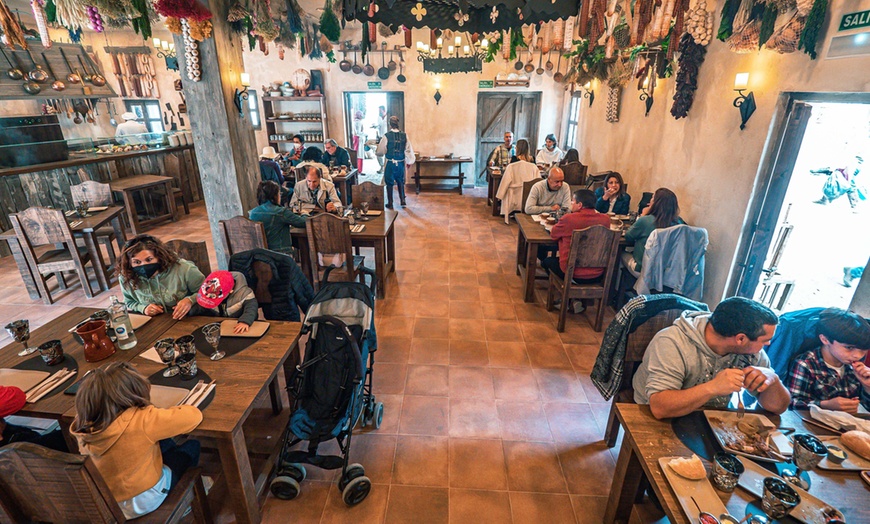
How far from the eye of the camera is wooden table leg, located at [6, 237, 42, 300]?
446 cm

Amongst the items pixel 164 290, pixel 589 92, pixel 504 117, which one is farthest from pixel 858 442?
pixel 504 117

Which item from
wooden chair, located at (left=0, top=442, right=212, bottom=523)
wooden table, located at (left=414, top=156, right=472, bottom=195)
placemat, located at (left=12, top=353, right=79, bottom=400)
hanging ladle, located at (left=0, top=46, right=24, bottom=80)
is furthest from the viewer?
wooden table, located at (left=414, top=156, right=472, bottom=195)

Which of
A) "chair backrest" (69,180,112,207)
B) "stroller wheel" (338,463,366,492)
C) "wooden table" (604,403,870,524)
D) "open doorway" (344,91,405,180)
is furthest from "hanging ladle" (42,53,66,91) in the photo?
"wooden table" (604,403,870,524)

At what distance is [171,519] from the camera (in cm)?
172

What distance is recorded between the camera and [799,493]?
1480 millimetres

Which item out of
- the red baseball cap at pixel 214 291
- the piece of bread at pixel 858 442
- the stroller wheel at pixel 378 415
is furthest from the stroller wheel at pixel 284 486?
the piece of bread at pixel 858 442

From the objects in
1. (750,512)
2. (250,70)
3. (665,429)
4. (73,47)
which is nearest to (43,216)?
(665,429)

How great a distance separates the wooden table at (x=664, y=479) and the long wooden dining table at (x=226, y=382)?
1.69 m

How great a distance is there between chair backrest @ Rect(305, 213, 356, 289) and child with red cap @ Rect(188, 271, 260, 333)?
132cm

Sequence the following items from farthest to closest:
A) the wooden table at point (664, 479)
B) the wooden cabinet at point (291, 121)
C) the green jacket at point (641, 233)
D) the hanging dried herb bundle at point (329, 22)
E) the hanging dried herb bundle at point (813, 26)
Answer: the wooden cabinet at point (291, 121)
the green jacket at point (641, 233)
the hanging dried herb bundle at point (329, 22)
the hanging dried herb bundle at point (813, 26)
the wooden table at point (664, 479)

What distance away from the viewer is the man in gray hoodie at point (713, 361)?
1768 millimetres

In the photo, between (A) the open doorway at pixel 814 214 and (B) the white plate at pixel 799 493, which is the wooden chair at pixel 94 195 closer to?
(B) the white plate at pixel 799 493

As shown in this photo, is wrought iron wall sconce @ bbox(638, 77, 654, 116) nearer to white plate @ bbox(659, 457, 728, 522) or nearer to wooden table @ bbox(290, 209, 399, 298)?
wooden table @ bbox(290, 209, 399, 298)

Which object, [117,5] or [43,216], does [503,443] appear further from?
[43,216]
